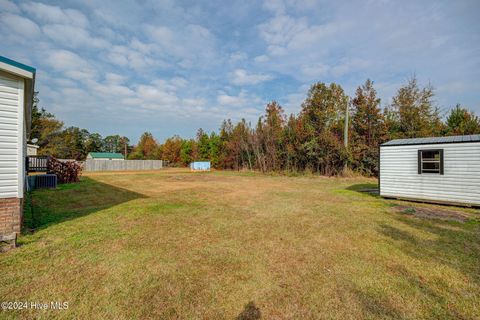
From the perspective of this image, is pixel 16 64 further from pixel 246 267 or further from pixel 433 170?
pixel 433 170

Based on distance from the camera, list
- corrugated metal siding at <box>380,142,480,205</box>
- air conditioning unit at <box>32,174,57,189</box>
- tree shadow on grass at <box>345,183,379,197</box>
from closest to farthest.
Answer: corrugated metal siding at <box>380,142,480,205</box>
tree shadow on grass at <box>345,183,379,197</box>
air conditioning unit at <box>32,174,57,189</box>

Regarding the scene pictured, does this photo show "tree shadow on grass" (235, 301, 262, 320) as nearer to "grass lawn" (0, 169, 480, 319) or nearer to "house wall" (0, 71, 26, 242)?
"grass lawn" (0, 169, 480, 319)

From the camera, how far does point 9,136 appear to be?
405cm

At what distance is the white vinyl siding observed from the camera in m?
3.99

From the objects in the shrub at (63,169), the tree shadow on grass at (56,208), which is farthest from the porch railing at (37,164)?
the tree shadow on grass at (56,208)

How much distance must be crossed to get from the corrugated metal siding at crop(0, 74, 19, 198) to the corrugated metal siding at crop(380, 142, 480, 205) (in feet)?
36.0

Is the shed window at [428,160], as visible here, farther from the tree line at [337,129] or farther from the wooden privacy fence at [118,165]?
the wooden privacy fence at [118,165]

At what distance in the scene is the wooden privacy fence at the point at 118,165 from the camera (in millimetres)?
30277

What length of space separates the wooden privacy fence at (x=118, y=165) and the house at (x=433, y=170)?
34.7m

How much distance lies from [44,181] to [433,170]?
1710 centimetres

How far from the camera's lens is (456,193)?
685cm

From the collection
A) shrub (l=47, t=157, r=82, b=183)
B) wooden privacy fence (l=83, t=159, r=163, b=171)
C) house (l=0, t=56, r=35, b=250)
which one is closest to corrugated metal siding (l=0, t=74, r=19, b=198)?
house (l=0, t=56, r=35, b=250)

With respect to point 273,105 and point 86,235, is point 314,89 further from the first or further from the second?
point 86,235

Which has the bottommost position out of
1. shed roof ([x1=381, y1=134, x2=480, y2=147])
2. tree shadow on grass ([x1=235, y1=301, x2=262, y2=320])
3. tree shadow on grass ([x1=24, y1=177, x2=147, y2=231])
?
tree shadow on grass ([x1=235, y1=301, x2=262, y2=320])
